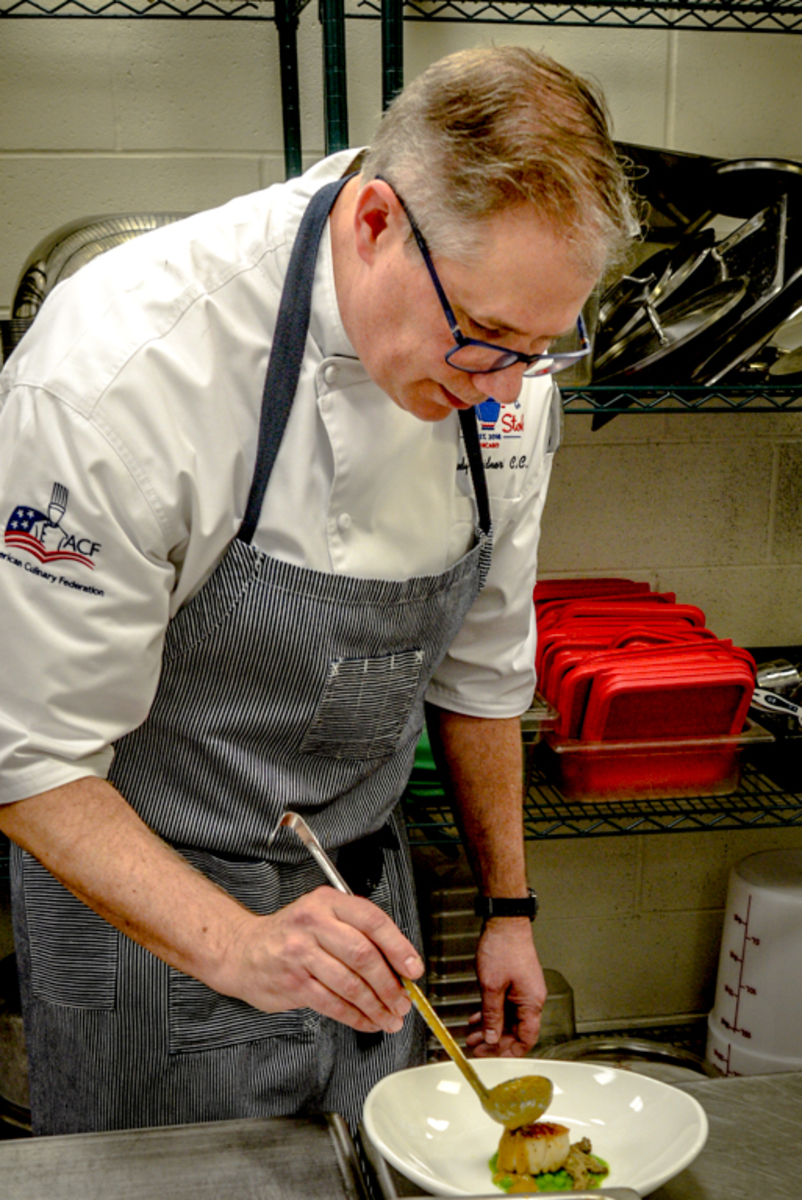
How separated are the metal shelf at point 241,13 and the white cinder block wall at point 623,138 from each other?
1.1 inches

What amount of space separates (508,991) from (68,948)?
1.66 ft

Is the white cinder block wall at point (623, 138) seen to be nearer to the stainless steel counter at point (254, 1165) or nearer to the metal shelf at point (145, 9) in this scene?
the metal shelf at point (145, 9)

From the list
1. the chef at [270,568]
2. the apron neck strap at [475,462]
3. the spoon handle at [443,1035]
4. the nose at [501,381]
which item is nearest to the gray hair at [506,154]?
the chef at [270,568]

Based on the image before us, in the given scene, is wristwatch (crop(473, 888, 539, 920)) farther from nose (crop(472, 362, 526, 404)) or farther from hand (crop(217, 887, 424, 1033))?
nose (crop(472, 362, 526, 404))

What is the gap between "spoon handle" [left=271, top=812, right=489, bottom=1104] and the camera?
0.84 metres

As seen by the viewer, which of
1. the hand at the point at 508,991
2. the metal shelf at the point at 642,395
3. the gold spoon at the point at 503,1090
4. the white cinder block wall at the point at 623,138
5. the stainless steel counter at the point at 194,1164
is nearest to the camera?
the stainless steel counter at the point at 194,1164

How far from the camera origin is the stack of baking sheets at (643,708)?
1.60m

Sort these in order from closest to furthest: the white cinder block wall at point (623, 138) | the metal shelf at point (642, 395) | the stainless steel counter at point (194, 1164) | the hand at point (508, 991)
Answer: the stainless steel counter at point (194, 1164)
the hand at point (508, 991)
the metal shelf at point (642, 395)
the white cinder block wall at point (623, 138)

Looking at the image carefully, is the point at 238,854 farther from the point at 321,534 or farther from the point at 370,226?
the point at 370,226

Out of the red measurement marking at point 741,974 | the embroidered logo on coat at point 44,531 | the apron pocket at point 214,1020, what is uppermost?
the embroidered logo on coat at point 44,531

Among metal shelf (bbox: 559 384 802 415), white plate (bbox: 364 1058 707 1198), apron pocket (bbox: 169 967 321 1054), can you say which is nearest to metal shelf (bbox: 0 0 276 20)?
metal shelf (bbox: 559 384 802 415)

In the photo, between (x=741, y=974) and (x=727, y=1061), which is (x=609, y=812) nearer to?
(x=741, y=974)

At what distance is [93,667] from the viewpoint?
87 cm

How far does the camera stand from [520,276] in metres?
0.81
